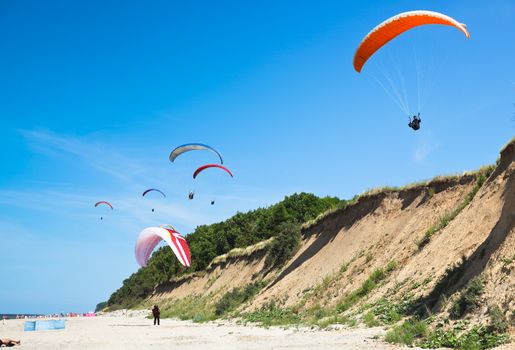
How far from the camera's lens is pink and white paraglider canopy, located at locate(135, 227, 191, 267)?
3378 centimetres

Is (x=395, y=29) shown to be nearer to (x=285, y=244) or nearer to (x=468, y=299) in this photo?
(x=468, y=299)

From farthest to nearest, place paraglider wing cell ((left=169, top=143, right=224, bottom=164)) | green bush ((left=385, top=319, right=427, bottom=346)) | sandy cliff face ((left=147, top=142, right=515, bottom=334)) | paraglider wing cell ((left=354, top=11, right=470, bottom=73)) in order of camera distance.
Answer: paraglider wing cell ((left=169, top=143, right=224, bottom=164))
paraglider wing cell ((left=354, top=11, right=470, bottom=73))
sandy cliff face ((left=147, top=142, right=515, bottom=334))
green bush ((left=385, top=319, right=427, bottom=346))

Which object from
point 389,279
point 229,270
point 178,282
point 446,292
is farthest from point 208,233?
point 446,292

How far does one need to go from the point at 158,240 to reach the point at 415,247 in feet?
74.4

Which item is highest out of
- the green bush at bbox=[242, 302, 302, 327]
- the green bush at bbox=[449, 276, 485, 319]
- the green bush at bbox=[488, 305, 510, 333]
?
the green bush at bbox=[242, 302, 302, 327]

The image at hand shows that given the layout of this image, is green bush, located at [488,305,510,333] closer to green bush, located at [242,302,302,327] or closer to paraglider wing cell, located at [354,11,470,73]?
paraglider wing cell, located at [354,11,470,73]

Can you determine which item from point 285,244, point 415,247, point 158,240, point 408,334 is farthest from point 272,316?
point 158,240

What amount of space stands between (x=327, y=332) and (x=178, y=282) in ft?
161

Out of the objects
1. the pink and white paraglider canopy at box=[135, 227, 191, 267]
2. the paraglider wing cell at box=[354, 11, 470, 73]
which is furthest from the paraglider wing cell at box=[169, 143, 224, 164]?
the paraglider wing cell at box=[354, 11, 470, 73]

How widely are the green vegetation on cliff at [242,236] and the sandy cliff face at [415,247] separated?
6.04ft

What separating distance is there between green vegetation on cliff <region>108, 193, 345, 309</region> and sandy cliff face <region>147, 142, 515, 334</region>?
1841 mm

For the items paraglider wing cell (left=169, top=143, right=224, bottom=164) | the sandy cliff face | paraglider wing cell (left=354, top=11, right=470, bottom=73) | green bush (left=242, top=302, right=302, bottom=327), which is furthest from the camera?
paraglider wing cell (left=169, top=143, right=224, bottom=164)

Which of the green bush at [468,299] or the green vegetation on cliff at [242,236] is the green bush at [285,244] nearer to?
the green vegetation on cliff at [242,236]

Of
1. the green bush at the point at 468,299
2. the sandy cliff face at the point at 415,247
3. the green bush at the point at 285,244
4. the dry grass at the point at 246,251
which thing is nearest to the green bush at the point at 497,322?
the sandy cliff face at the point at 415,247
